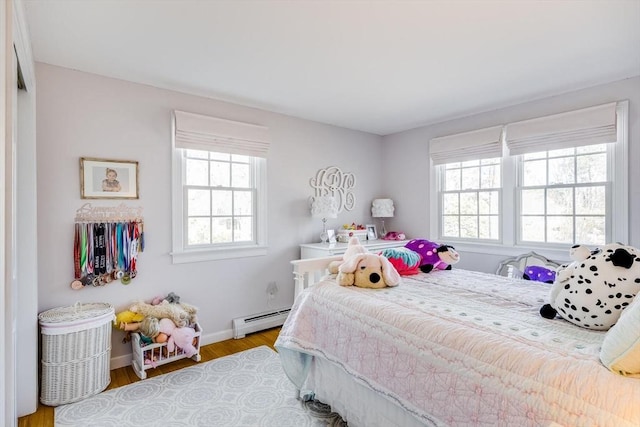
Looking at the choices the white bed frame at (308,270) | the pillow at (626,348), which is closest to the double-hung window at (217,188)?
the white bed frame at (308,270)

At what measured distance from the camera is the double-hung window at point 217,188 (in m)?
2.96

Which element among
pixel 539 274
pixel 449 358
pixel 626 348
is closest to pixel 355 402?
pixel 449 358

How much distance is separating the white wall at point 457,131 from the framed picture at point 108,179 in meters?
3.15

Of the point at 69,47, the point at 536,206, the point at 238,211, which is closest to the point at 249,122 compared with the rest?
the point at 238,211

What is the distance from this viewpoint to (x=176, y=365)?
273 cm

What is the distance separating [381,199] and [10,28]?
12.6 feet

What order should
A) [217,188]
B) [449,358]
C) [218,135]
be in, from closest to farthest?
[449,358], [218,135], [217,188]

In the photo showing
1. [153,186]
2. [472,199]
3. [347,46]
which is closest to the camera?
[347,46]

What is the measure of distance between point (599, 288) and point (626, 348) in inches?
17.4

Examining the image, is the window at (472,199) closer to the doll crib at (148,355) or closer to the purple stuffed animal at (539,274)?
the purple stuffed animal at (539,274)

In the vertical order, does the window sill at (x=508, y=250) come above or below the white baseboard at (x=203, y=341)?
above

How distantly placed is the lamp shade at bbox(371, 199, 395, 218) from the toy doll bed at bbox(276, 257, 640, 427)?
1.99 m

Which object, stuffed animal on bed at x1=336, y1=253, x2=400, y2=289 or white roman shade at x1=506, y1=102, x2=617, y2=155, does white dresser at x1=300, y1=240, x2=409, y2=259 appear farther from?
white roman shade at x1=506, y1=102, x2=617, y2=155

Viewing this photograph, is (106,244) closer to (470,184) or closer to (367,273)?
(367,273)
